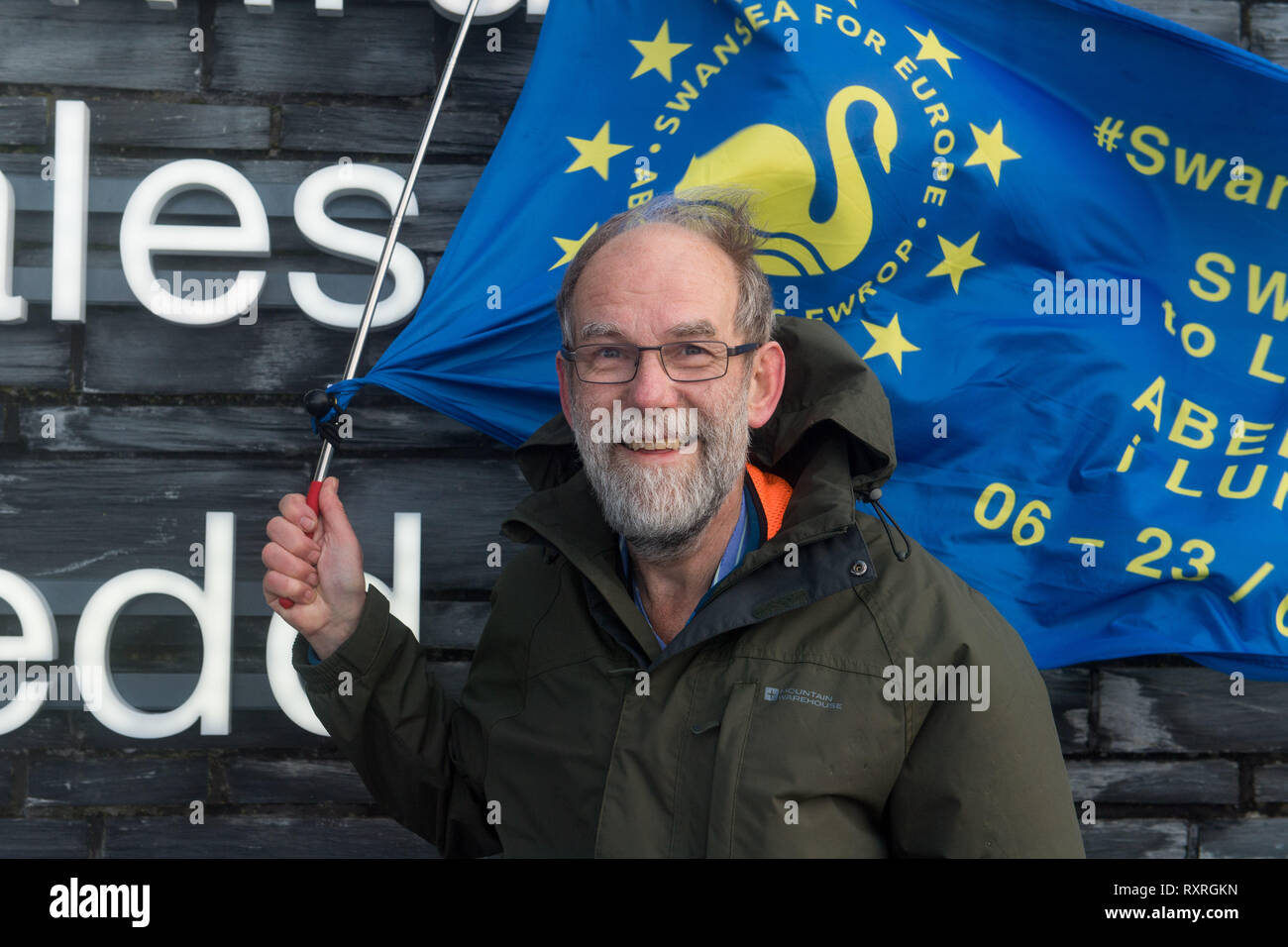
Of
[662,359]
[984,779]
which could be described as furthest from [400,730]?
[984,779]

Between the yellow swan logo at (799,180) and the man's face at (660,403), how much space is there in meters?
0.51

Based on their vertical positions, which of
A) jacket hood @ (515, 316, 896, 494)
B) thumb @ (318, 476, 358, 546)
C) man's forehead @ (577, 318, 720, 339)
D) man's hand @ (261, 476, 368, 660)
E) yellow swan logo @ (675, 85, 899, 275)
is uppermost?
yellow swan logo @ (675, 85, 899, 275)

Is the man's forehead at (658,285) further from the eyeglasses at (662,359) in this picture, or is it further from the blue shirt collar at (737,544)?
the blue shirt collar at (737,544)

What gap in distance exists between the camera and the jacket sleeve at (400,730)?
92.0 inches

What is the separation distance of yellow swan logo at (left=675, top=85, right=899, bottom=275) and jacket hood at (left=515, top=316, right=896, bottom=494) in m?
0.33

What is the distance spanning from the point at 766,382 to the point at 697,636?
67 centimetres

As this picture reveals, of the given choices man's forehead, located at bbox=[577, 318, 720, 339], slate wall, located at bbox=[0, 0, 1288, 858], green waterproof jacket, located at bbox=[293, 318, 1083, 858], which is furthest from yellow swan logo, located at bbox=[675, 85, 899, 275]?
slate wall, located at bbox=[0, 0, 1288, 858]

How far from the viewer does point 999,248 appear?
2.75 meters

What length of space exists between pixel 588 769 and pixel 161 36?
269 cm

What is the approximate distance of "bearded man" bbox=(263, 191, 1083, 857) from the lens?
76.2 inches

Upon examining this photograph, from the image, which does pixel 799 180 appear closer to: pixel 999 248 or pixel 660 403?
pixel 999 248

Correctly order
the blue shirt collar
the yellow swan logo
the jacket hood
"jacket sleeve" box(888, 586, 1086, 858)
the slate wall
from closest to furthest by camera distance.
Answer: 1. "jacket sleeve" box(888, 586, 1086, 858)
2. the jacket hood
3. the blue shirt collar
4. the yellow swan logo
5. the slate wall

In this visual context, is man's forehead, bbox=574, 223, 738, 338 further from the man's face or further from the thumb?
the thumb
